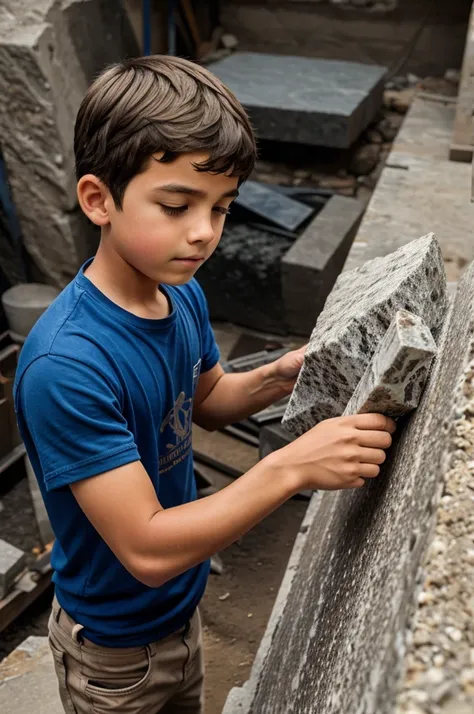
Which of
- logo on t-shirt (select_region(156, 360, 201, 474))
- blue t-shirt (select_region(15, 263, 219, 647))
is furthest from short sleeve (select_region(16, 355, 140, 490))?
logo on t-shirt (select_region(156, 360, 201, 474))

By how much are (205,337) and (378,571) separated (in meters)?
0.95

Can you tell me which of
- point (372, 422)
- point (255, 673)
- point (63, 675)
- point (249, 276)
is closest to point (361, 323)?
point (372, 422)

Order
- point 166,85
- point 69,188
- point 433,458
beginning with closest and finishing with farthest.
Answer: point 433,458
point 166,85
point 69,188

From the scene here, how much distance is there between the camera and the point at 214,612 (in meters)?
3.48

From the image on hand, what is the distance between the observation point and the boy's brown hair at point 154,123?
133 centimetres

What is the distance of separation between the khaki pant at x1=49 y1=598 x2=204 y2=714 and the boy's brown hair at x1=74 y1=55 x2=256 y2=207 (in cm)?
96

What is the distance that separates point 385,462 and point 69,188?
15.9 ft

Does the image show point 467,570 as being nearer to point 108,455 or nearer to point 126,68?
point 108,455

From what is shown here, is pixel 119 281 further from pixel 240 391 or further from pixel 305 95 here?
pixel 305 95

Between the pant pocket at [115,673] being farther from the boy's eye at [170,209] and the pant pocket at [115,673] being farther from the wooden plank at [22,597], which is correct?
the wooden plank at [22,597]

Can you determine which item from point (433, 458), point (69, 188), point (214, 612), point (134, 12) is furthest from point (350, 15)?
point (433, 458)

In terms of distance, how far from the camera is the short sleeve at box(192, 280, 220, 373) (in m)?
1.84

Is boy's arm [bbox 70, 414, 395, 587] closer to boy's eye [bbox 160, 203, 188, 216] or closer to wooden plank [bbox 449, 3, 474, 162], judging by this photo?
boy's eye [bbox 160, 203, 188, 216]

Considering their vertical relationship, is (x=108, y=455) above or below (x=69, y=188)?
above
